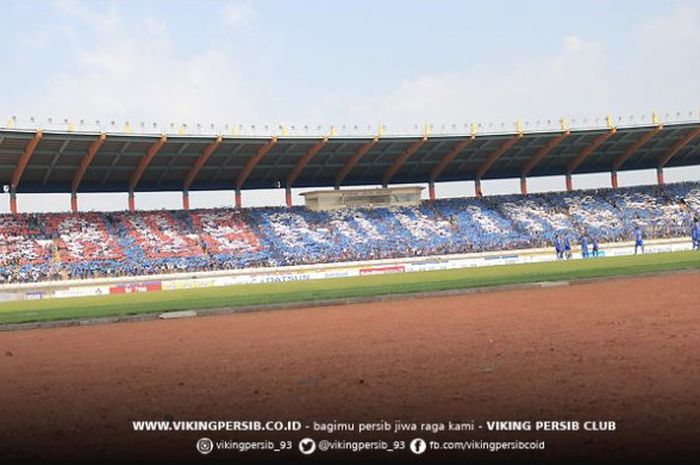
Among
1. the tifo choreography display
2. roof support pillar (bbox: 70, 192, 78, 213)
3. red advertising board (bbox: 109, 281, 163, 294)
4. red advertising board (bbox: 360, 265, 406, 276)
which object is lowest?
red advertising board (bbox: 360, 265, 406, 276)

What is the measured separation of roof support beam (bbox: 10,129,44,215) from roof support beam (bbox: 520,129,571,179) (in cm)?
3907

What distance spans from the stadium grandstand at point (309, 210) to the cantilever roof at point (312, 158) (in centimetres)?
15

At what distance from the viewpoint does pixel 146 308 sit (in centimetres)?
2611

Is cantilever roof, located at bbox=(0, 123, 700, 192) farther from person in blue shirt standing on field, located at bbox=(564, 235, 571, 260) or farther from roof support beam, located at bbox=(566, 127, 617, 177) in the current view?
person in blue shirt standing on field, located at bbox=(564, 235, 571, 260)

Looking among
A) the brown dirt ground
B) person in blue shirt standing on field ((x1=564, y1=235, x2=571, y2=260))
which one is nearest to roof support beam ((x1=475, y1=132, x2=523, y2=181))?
person in blue shirt standing on field ((x1=564, y1=235, x2=571, y2=260))

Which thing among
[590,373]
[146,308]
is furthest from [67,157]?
[590,373]

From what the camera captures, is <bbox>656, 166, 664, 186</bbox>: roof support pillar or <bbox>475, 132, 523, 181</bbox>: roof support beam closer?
<bbox>475, 132, 523, 181</bbox>: roof support beam

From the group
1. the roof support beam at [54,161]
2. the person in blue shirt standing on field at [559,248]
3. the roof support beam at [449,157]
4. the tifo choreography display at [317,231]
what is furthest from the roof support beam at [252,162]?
the person in blue shirt standing on field at [559,248]

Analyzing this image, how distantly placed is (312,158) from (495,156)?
15956 millimetres

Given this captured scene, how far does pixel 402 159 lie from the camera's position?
196ft

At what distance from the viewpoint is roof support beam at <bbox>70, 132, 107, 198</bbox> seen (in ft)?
154

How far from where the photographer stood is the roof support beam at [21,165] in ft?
147

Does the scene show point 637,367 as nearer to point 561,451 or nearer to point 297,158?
point 561,451

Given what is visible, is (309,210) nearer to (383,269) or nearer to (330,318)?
(383,269)
